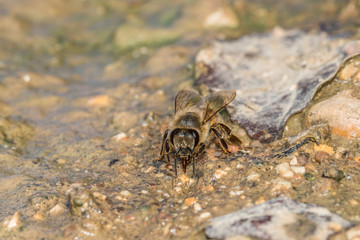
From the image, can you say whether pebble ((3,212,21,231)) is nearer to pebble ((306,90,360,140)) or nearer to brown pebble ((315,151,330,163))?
brown pebble ((315,151,330,163))

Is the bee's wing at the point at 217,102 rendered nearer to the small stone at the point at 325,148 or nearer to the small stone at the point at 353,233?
the small stone at the point at 325,148

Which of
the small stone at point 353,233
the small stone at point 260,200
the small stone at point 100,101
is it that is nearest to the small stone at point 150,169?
the small stone at point 260,200

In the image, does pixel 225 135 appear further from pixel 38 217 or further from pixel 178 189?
pixel 38 217

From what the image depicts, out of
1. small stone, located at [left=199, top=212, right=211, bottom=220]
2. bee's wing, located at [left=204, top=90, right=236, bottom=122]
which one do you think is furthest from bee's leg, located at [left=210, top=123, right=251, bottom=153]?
small stone, located at [left=199, top=212, right=211, bottom=220]

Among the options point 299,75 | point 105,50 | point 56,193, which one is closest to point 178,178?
point 56,193

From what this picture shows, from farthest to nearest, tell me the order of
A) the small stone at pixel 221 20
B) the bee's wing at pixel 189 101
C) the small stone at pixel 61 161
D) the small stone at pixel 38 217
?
the small stone at pixel 221 20
the small stone at pixel 61 161
the bee's wing at pixel 189 101
the small stone at pixel 38 217

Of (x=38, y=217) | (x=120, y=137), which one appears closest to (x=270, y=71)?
(x=120, y=137)
